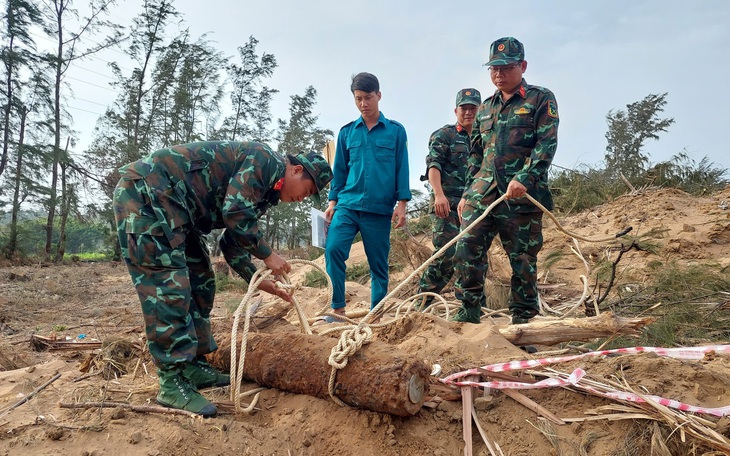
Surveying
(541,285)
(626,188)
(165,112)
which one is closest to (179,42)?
(165,112)

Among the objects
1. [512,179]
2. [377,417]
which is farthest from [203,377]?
[512,179]

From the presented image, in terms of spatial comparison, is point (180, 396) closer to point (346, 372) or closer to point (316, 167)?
point (346, 372)

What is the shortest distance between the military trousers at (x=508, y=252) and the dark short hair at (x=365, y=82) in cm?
145

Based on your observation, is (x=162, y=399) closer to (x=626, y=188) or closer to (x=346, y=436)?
(x=346, y=436)

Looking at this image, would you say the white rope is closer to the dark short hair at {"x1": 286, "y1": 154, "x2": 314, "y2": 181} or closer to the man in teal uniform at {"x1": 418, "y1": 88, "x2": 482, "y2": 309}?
the dark short hair at {"x1": 286, "y1": 154, "x2": 314, "y2": 181}

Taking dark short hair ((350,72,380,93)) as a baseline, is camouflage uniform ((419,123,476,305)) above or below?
below

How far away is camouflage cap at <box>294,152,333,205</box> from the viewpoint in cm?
272

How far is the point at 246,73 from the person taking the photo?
23188 millimetres

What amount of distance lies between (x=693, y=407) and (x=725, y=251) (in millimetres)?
6187

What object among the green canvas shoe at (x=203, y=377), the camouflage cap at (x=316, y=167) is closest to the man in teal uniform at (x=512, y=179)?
the camouflage cap at (x=316, y=167)

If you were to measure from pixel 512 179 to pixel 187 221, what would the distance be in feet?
7.10

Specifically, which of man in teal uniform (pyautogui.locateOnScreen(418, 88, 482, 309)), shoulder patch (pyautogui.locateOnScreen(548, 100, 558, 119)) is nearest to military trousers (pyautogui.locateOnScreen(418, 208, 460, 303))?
man in teal uniform (pyautogui.locateOnScreen(418, 88, 482, 309))

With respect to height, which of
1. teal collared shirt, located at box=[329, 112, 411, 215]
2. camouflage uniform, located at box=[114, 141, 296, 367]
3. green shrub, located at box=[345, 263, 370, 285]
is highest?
teal collared shirt, located at box=[329, 112, 411, 215]

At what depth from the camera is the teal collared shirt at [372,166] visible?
4.32 metres
